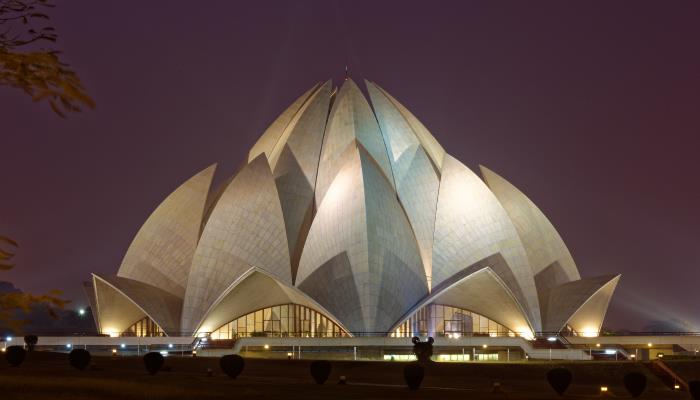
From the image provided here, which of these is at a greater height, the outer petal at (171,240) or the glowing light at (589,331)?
the outer petal at (171,240)

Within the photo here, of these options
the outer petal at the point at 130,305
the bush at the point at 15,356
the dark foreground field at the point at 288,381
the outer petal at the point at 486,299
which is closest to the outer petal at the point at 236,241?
the outer petal at the point at 130,305

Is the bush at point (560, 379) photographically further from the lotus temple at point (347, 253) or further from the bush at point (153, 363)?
the lotus temple at point (347, 253)

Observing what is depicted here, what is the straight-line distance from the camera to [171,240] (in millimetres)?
51344

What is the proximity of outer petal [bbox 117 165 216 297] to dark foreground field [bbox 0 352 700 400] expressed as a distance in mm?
16497

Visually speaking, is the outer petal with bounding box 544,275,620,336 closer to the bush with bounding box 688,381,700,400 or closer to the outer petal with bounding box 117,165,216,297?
the outer petal with bounding box 117,165,216,297

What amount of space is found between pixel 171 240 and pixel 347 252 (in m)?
12.5

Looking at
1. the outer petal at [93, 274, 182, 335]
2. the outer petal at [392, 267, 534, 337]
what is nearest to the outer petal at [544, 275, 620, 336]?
the outer petal at [392, 267, 534, 337]

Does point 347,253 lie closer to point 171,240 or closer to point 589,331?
point 171,240

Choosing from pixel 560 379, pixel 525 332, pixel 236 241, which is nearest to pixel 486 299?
pixel 525 332

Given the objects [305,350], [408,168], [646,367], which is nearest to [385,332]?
[305,350]

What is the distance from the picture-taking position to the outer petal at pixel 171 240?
50.6 metres

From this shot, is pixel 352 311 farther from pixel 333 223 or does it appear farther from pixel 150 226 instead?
pixel 150 226

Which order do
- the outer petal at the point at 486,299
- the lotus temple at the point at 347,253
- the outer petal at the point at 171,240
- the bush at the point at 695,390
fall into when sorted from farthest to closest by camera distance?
1. the outer petal at the point at 171,240
2. the outer petal at the point at 486,299
3. the lotus temple at the point at 347,253
4. the bush at the point at 695,390

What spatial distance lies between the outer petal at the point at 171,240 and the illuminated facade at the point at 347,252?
0.08 m
